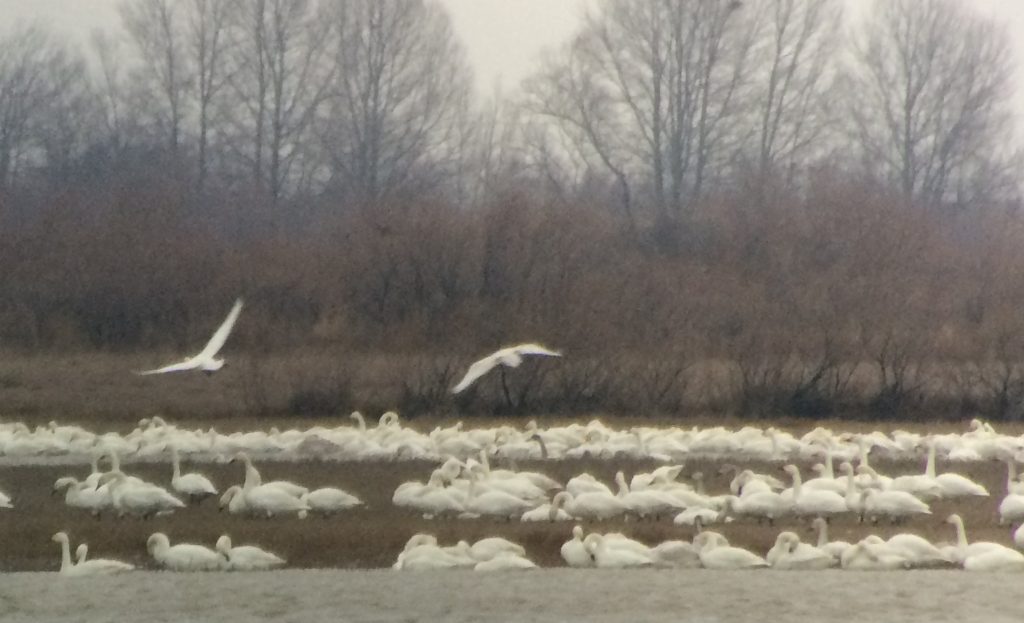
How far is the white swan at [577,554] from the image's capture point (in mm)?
14047

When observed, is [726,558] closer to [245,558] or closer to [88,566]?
[245,558]

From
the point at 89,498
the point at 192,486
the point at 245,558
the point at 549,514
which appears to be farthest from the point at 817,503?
the point at 89,498

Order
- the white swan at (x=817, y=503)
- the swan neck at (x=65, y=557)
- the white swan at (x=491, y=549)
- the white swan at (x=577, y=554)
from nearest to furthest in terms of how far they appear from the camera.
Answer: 1. the swan neck at (x=65, y=557)
2. the white swan at (x=491, y=549)
3. the white swan at (x=577, y=554)
4. the white swan at (x=817, y=503)

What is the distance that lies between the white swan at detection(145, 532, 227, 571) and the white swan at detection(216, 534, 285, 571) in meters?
0.06

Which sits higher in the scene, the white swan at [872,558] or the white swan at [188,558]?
the white swan at [872,558]

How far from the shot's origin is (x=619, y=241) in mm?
35750

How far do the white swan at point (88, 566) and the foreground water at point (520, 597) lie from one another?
123 mm

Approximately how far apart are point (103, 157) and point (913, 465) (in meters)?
20.8

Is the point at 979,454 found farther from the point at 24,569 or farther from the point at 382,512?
the point at 24,569

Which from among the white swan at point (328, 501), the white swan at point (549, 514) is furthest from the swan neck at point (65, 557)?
the white swan at point (549, 514)

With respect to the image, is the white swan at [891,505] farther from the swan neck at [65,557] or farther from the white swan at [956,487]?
the swan neck at [65,557]

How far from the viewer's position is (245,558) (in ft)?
45.8

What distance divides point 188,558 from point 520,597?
3.29 meters

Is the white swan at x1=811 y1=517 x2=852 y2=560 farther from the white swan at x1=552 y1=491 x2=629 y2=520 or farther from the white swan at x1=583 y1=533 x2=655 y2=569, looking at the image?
the white swan at x1=552 y1=491 x2=629 y2=520
